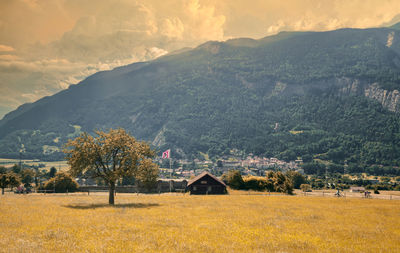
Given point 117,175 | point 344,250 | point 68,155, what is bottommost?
point 344,250

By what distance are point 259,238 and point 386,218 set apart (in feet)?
84.5

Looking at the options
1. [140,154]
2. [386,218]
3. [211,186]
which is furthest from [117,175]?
[211,186]

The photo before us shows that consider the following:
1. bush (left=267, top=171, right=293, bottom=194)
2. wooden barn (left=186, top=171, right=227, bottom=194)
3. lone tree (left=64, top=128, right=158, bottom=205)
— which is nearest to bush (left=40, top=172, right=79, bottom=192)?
wooden barn (left=186, top=171, right=227, bottom=194)

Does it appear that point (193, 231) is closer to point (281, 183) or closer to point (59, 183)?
point (281, 183)

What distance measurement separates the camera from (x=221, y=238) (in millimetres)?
30406

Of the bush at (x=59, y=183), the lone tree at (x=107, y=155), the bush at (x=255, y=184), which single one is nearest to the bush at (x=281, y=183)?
the bush at (x=255, y=184)

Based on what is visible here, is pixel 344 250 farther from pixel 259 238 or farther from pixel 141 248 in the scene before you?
pixel 141 248

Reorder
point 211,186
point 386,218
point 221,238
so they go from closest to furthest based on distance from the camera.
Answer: point 221,238 < point 386,218 < point 211,186

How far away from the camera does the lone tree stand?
54906mm

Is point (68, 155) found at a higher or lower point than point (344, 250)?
higher

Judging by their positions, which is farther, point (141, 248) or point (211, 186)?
point (211, 186)

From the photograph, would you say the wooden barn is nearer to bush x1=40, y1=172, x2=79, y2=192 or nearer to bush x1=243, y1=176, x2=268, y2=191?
bush x1=243, y1=176, x2=268, y2=191

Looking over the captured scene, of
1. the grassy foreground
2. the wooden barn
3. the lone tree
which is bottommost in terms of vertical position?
the grassy foreground

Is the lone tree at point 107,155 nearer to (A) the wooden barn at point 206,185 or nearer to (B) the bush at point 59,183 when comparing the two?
(A) the wooden barn at point 206,185
